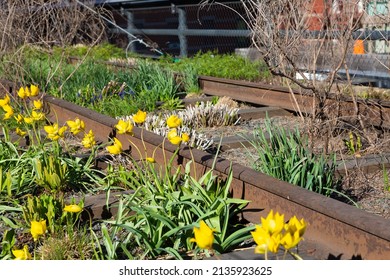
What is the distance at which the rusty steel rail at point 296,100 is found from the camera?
29.7ft

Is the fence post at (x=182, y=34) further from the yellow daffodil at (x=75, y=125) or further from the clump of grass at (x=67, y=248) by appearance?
the clump of grass at (x=67, y=248)

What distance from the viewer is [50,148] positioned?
848 cm

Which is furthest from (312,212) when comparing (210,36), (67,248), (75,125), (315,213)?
(210,36)

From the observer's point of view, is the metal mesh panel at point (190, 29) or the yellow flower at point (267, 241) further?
the metal mesh panel at point (190, 29)

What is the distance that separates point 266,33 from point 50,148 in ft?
7.99

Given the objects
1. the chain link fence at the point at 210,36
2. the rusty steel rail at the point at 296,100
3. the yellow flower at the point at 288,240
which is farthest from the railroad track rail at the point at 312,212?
the chain link fence at the point at 210,36

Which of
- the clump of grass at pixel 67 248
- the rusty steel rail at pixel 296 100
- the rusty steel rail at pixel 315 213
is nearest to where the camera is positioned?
the rusty steel rail at pixel 315 213

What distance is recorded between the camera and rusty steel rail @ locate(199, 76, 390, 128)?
904 centimetres

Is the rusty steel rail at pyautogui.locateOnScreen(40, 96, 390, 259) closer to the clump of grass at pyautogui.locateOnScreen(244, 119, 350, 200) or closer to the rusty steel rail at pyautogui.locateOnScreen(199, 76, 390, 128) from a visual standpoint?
the clump of grass at pyautogui.locateOnScreen(244, 119, 350, 200)

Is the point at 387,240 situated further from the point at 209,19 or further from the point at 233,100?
the point at 209,19

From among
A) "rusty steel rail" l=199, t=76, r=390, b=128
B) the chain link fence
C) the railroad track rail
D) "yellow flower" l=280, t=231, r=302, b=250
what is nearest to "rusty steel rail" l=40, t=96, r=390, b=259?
the railroad track rail

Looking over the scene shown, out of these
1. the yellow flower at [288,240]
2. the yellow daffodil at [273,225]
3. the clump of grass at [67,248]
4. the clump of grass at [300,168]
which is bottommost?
the clump of grass at [67,248]

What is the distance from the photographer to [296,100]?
9.61 metres

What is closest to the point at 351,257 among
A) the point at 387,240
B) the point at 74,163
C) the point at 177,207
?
the point at 387,240
